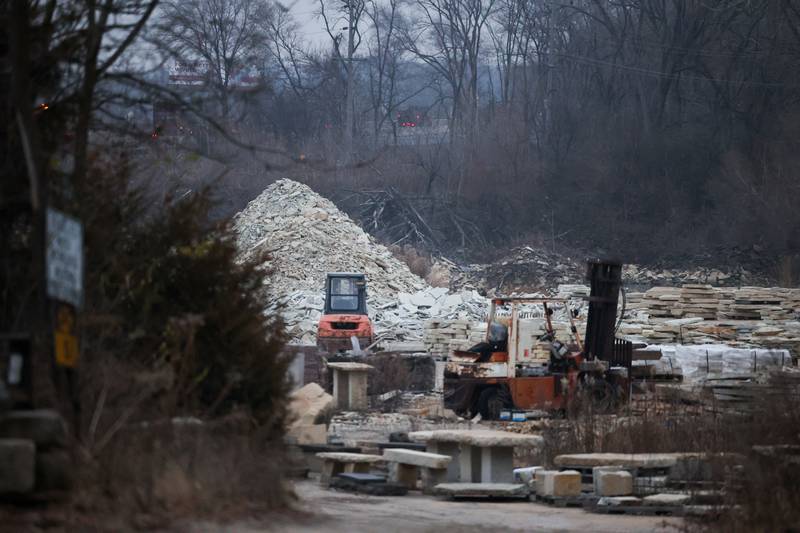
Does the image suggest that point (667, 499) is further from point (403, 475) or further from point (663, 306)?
point (663, 306)

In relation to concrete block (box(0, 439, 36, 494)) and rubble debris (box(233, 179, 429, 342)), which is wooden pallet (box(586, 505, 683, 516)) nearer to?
concrete block (box(0, 439, 36, 494))

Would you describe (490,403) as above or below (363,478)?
above

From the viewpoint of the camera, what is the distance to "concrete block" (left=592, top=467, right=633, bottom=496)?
13.7 meters

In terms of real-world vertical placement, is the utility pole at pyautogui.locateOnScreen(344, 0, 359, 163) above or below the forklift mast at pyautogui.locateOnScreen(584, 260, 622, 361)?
above

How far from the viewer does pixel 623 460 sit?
14.9m

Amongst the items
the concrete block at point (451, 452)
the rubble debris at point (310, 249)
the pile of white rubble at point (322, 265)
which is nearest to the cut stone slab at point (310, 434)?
the concrete block at point (451, 452)

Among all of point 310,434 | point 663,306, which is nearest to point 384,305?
point 663,306

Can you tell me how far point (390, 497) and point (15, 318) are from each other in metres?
5.39

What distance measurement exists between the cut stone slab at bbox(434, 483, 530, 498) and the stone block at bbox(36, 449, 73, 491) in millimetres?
6681

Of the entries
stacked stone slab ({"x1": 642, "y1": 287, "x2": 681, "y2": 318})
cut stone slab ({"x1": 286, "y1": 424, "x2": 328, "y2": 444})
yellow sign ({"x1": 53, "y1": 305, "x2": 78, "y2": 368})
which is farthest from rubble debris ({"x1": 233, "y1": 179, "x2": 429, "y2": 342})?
yellow sign ({"x1": 53, "y1": 305, "x2": 78, "y2": 368})

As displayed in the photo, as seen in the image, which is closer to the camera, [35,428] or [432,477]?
[35,428]

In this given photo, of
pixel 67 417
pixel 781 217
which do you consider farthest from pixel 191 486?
pixel 781 217

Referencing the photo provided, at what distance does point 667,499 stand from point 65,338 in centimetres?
770

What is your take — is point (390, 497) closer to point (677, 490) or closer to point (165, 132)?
point (677, 490)
